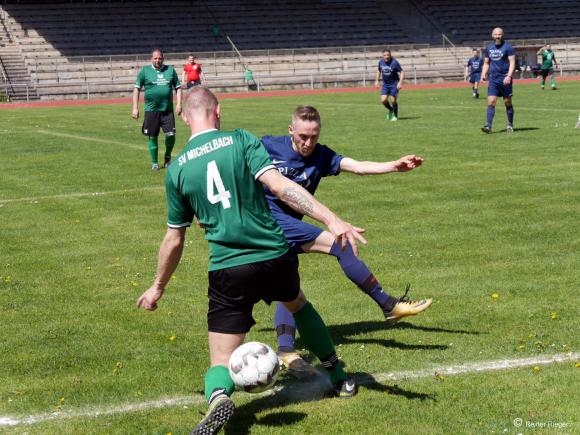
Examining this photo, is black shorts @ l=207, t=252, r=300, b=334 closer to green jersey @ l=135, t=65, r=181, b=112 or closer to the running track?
green jersey @ l=135, t=65, r=181, b=112

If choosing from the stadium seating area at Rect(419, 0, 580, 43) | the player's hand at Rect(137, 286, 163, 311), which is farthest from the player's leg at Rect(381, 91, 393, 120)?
Result: the stadium seating area at Rect(419, 0, 580, 43)

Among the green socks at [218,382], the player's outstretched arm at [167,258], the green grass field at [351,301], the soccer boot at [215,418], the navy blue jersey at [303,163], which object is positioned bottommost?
the green grass field at [351,301]

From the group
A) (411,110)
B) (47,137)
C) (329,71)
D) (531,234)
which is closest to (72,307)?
(531,234)

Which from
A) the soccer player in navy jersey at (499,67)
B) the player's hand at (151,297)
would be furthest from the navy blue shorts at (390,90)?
the player's hand at (151,297)

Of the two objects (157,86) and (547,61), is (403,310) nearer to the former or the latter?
(157,86)

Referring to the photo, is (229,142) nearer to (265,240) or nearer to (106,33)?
(265,240)

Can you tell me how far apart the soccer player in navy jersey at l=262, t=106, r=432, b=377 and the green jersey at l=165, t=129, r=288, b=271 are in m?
1.27

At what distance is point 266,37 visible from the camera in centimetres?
5838

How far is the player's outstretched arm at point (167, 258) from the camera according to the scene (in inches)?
221

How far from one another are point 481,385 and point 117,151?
54.0ft

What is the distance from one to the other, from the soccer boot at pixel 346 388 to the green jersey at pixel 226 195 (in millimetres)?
1101

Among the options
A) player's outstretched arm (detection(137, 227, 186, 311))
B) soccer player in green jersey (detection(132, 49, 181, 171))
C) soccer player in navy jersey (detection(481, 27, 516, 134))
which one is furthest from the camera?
soccer player in navy jersey (detection(481, 27, 516, 134))

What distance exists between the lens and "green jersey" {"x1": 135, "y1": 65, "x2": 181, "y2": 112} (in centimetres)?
1844

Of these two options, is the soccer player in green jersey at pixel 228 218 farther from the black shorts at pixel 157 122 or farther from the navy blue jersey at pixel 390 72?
the navy blue jersey at pixel 390 72
